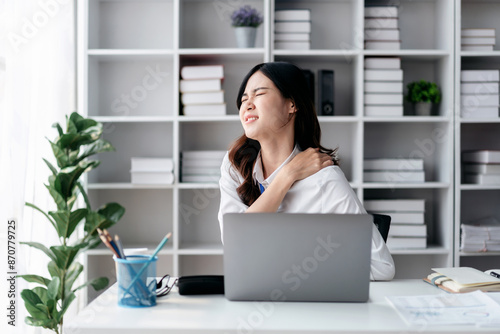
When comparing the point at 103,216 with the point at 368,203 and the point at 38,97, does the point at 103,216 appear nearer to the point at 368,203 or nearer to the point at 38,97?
the point at 38,97

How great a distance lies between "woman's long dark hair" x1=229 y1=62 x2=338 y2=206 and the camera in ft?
6.38

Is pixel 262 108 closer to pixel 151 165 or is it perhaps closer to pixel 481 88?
pixel 151 165

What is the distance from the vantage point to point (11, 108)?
7.41 ft

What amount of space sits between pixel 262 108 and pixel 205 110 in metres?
1.22

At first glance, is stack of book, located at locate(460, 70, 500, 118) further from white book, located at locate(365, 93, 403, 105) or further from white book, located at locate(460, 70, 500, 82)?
white book, located at locate(365, 93, 403, 105)

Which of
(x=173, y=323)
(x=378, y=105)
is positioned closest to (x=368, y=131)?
(x=378, y=105)

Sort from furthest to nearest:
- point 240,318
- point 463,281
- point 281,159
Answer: point 281,159 → point 463,281 → point 240,318

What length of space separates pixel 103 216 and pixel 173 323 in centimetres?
163

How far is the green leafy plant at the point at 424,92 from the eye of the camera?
3.11m

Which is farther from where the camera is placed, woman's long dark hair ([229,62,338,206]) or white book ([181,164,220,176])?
white book ([181,164,220,176])

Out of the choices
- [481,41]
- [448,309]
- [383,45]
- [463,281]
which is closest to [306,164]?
[463,281]

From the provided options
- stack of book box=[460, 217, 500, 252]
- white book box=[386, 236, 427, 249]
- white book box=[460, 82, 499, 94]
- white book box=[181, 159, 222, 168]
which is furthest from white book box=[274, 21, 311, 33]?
stack of book box=[460, 217, 500, 252]

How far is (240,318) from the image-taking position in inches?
44.5

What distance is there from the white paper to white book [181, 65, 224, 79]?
2.05m
